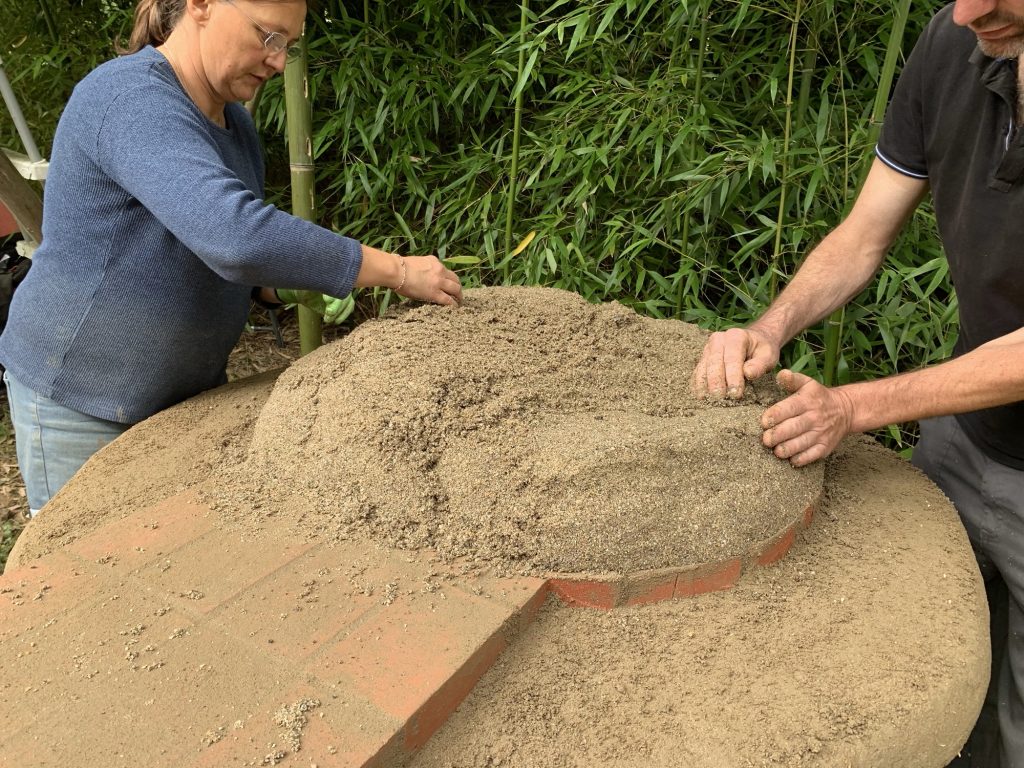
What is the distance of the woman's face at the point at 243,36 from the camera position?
1.58 metres

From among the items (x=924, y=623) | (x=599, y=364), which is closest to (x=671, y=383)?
(x=599, y=364)

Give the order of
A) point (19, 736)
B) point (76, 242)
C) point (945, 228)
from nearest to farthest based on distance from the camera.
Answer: point (19, 736), point (76, 242), point (945, 228)

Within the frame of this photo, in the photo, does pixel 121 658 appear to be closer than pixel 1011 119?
Yes

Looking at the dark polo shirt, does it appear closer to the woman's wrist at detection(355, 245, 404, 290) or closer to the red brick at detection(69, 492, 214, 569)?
the woman's wrist at detection(355, 245, 404, 290)

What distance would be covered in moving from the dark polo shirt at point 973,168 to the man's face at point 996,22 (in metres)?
0.07

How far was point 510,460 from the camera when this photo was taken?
1366 millimetres

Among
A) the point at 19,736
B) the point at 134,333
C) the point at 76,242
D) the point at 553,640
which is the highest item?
the point at 76,242

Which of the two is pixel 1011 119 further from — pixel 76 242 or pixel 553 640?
pixel 76 242

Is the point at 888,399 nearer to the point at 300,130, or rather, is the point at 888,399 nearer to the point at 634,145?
the point at 634,145

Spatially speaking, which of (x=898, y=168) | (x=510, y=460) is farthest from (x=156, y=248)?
(x=898, y=168)

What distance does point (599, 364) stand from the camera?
1688mm

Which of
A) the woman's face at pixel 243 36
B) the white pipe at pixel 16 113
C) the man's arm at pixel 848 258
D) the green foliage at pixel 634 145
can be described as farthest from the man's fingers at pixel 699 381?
the white pipe at pixel 16 113

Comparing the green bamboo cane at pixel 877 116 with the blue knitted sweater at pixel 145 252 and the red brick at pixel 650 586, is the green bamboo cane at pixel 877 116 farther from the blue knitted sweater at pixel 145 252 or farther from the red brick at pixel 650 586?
the blue knitted sweater at pixel 145 252

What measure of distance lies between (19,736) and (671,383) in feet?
3.98
